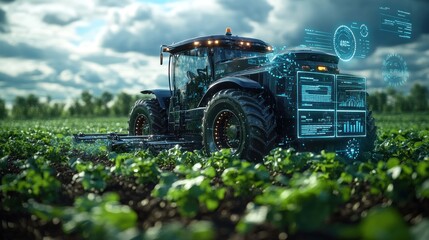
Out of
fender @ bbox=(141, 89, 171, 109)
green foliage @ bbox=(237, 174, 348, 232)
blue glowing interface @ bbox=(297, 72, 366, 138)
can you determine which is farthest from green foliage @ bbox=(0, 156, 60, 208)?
fender @ bbox=(141, 89, 171, 109)

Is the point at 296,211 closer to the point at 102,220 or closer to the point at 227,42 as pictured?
the point at 102,220

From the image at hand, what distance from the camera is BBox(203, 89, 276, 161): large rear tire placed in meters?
6.10

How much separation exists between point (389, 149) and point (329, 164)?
3.37 meters

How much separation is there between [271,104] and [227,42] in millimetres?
1895

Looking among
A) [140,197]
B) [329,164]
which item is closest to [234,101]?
[329,164]

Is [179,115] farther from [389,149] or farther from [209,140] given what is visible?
A: [389,149]

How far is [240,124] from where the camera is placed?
6.34m

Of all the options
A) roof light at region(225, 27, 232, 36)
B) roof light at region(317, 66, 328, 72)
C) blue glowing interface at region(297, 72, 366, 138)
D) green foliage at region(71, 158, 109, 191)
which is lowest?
green foliage at region(71, 158, 109, 191)

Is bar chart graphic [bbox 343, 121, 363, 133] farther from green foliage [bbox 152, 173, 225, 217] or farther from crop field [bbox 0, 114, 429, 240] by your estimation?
green foliage [bbox 152, 173, 225, 217]

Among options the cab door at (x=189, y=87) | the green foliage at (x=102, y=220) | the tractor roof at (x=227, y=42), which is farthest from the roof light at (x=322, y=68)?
the green foliage at (x=102, y=220)

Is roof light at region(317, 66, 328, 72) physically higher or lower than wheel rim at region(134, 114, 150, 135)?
higher

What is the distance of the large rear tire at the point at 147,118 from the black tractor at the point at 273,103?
1621 millimetres

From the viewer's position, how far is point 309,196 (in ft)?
8.30

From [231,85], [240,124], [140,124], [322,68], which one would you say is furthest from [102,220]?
[140,124]
